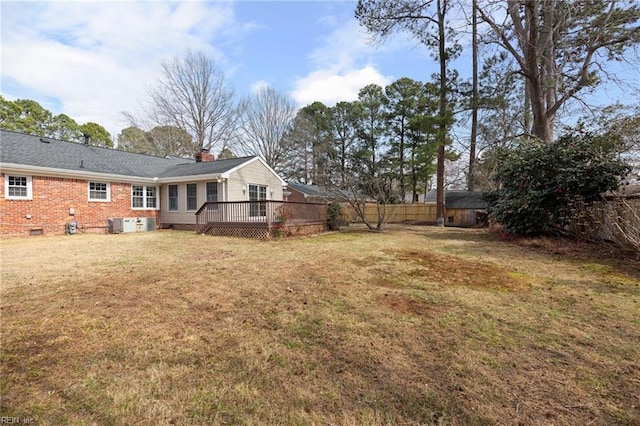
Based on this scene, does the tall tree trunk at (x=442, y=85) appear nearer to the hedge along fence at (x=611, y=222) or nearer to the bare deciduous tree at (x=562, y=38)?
the bare deciduous tree at (x=562, y=38)

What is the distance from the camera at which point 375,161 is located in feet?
99.2

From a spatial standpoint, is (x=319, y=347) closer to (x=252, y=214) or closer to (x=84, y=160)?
(x=252, y=214)

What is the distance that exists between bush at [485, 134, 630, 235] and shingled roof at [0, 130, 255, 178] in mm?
11690

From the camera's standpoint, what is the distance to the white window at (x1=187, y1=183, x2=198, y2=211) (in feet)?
47.9

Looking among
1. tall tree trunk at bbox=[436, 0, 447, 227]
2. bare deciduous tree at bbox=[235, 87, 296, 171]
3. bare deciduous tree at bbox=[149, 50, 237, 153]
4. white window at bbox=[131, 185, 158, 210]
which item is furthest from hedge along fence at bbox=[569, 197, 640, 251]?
bare deciduous tree at bbox=[235, 87, 296, 171]

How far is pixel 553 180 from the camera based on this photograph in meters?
9.29

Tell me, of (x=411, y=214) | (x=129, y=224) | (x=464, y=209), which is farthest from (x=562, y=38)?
(x=129, y=224)

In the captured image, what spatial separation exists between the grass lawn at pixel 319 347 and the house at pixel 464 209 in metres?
14.1

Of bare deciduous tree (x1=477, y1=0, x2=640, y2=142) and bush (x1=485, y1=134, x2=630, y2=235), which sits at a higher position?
bare deciduous tree (x1=477, y1=0, x2=640, y2=142)

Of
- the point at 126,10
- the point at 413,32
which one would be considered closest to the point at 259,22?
the point at 126,10

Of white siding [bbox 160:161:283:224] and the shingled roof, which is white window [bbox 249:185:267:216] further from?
the shingled roof

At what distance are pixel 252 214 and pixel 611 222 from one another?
11167 millimetres

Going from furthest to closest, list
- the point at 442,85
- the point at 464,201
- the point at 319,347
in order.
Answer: the point at 464,201, the point at 442,85, the point at 319,347

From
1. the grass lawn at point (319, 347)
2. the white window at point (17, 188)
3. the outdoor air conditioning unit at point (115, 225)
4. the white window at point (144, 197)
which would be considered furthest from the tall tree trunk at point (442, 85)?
the white window at point (17, 188)
